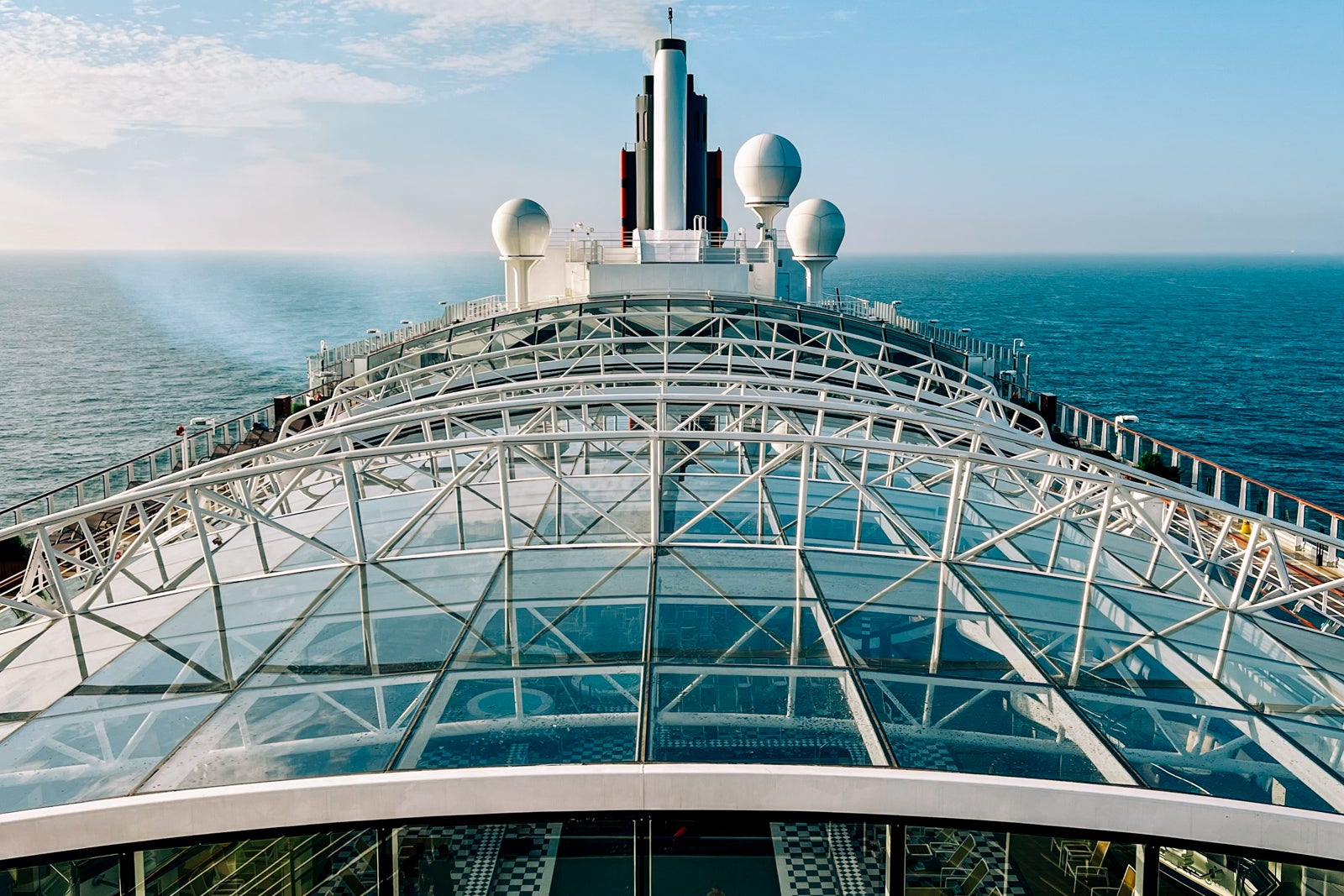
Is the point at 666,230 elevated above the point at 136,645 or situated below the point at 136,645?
above

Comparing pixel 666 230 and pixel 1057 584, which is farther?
pixel 666 230

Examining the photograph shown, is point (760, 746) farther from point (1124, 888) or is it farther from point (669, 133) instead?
point (669, 133)

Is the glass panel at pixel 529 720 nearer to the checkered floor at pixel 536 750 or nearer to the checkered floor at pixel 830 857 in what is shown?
the checkered floor at pixel 536 750

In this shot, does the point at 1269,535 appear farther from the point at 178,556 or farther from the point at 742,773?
the point at 178,556

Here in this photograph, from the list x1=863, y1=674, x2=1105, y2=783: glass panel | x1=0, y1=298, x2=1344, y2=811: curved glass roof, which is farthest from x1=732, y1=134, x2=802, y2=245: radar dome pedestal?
x1=863, y1=674, x2=1105, y2=783: glass panel

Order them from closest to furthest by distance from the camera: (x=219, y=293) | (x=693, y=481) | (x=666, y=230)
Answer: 1. (x=693, y=481)
2. (x=666, y=230)
3. (x=219, y=293)

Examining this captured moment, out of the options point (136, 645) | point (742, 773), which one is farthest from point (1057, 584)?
point (136, 645)

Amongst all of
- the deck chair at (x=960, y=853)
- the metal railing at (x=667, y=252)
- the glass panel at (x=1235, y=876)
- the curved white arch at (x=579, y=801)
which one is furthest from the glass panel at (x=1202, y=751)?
the metal railing at (x=667, y=252)

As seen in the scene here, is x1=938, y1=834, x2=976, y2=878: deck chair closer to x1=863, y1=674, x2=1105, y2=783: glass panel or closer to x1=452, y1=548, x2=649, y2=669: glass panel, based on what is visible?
x1=863, y1=674, x2=1105, y2=783: glass panel
